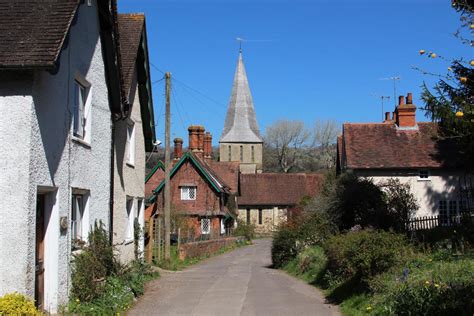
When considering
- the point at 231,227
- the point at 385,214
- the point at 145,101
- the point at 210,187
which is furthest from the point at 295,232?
the point at 231,227

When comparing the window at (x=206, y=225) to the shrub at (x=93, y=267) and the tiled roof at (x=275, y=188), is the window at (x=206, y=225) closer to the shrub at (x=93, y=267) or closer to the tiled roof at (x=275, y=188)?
the tiled roof at (x=275, y=188)

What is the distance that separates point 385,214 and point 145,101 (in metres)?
9.51

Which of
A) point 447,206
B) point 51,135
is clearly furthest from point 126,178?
point 447,206

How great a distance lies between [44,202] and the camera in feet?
35.2

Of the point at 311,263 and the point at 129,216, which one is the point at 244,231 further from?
the point at 129,216

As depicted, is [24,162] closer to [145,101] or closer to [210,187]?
[145,101]

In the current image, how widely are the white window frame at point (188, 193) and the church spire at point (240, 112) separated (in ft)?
155

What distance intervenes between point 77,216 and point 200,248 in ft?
71.9

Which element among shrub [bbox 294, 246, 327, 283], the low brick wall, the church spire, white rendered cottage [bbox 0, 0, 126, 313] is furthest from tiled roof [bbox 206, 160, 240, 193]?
white rendered cottage [bbox 0, 0, 126, 313]

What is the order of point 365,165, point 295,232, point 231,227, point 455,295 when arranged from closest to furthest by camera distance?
point 455,295 → point 295,232 → point 365,165 → point 231,227

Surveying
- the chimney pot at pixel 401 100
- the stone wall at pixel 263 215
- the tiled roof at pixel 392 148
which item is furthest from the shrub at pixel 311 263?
the stone wall at pixel 263 215

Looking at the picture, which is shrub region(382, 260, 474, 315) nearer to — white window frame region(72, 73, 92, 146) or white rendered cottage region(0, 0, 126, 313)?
white rendered cottage region(0, 0, 126, 313)

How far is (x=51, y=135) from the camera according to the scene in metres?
10.3

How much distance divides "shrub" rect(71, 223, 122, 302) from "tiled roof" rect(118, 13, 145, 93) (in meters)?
5.00
